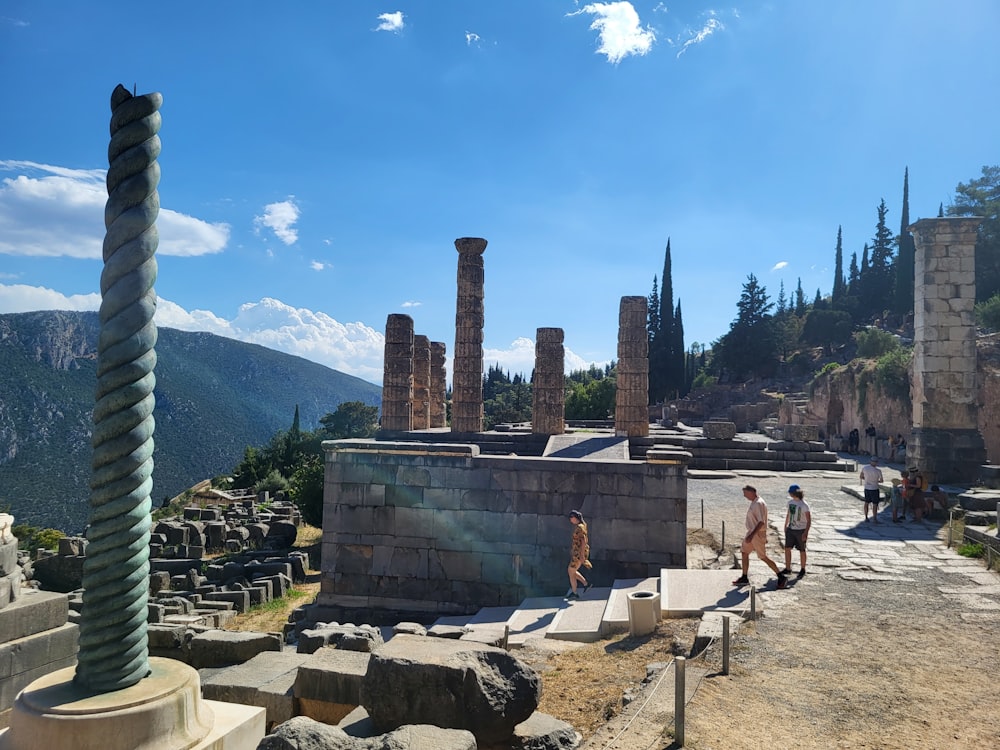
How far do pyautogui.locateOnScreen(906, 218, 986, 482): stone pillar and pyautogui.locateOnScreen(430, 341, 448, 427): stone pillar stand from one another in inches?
565

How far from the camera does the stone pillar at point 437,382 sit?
23281 millimetres

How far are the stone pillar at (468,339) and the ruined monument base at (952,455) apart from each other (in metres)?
10.3

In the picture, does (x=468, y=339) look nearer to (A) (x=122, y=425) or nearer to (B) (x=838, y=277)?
(A) (x=122, y=425)

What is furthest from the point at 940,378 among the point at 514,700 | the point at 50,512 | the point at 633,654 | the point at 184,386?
the point at 184,386

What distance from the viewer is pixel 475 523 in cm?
1012

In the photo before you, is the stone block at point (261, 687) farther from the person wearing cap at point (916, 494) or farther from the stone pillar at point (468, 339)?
the stone pillar at point (468, 339)

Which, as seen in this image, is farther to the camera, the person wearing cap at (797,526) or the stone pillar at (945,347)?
the stone pillar at (945,347)

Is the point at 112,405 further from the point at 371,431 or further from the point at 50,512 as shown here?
the point at 50,512

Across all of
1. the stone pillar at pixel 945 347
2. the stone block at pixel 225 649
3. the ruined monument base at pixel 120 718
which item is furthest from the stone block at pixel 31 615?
the stone pillar at pixel 945 347

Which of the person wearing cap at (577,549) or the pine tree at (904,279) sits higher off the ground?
the pine tree at (904,279)

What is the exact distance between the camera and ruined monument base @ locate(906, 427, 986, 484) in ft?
43.6

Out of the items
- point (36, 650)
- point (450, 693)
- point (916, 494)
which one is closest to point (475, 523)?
point (450, 693)

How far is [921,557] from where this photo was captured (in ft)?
28.9

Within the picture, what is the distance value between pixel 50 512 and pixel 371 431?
97.4 ft
